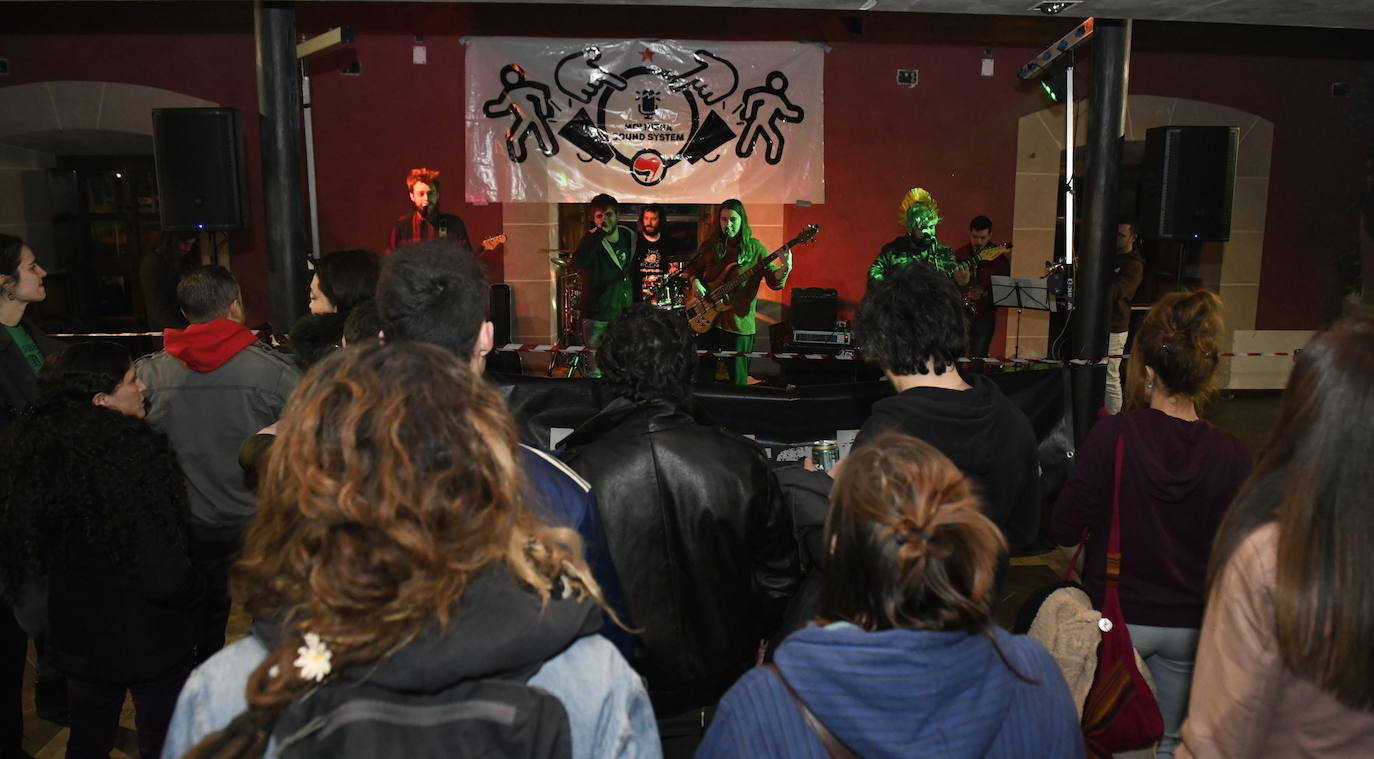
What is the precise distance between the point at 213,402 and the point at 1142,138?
835cm

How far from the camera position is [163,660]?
2.52m

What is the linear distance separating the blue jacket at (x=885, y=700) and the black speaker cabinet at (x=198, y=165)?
5.43 meters

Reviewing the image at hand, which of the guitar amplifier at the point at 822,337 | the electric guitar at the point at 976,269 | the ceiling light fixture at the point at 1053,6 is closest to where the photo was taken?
the ceiling light fixture at the point at 1053,6

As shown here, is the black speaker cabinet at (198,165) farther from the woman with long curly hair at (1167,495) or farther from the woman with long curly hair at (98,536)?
the woman with long curly hair at (1167,495)

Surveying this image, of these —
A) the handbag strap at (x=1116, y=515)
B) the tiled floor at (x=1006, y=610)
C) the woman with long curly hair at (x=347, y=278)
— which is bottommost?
the tiled floor at (x=1006, y=610)

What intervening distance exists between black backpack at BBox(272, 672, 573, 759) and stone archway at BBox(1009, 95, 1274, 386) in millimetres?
8362

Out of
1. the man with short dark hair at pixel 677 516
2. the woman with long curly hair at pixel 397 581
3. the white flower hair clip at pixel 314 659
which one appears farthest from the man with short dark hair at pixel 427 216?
the white flower hair clip at pixel 314 659

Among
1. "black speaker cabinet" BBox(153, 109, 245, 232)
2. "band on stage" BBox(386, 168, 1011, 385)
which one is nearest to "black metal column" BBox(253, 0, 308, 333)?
"black speaker cabinet" BBox(153, 109, 245, 232)

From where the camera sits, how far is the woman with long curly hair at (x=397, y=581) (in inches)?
41.7

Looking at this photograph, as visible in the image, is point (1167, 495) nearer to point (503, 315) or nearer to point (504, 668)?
point (504, 668)

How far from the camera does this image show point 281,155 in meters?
5.60

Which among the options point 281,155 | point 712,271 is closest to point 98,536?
point 281,155

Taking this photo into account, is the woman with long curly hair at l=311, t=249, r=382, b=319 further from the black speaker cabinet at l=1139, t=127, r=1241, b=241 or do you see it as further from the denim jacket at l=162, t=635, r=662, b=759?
the black speaker cabinet at l=1139, t=127, r=1241, b=241

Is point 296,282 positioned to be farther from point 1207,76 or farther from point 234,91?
point 1207,76
